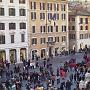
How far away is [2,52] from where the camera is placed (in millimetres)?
53062

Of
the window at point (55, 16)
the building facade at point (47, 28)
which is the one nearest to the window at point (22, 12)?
the building facade at point (47, 28)

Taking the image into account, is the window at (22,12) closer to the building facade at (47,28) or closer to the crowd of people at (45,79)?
the building facade at (47,28)

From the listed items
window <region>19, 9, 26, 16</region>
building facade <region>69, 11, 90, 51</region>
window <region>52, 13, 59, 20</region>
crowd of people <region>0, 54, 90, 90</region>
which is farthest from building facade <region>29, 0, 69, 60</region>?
crowd of people <region>0, 54, 90, 90</region>

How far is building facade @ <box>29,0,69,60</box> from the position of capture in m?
59.4

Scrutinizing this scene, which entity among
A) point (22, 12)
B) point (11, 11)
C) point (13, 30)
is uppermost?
point (11, 11)

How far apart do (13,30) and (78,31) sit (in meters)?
20.7

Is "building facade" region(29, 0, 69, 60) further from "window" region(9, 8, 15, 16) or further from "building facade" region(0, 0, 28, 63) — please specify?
"window" region(9, 8, 15, 16)

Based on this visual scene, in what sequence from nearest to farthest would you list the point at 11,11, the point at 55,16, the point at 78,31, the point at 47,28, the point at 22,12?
the point at 11,11 → the point at 22,12 → the point at 47,28 → the point at 55,16 → the point at 78,31

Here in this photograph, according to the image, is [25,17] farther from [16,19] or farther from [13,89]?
[13,89]

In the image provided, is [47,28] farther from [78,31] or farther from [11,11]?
[78,31]

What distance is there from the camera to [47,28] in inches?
2445

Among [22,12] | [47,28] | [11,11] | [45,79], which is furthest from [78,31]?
[45,79]

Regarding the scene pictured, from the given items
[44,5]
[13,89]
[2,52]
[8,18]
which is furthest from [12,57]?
[13,89]

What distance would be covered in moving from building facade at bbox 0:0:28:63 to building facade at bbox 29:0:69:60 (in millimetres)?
1845
